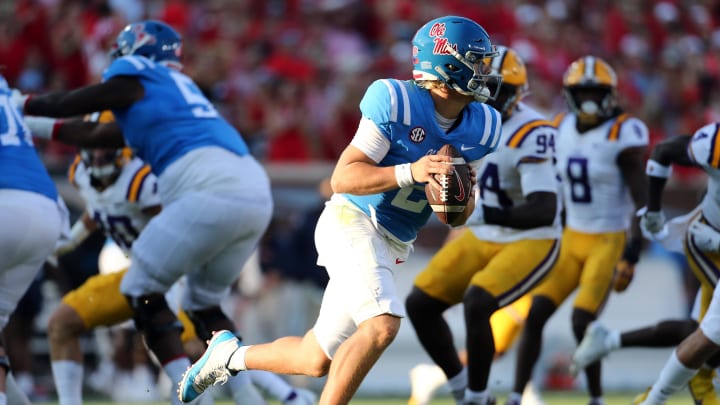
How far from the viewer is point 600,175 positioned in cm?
873

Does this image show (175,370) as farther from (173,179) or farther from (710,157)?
(710,157)

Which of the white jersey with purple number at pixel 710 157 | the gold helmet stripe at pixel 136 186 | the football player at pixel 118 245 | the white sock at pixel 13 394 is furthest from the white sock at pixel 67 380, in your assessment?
the white jersey with purple number at pixel 710 157

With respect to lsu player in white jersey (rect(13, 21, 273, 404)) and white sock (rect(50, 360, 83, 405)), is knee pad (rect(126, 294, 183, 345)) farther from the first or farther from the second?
white sock (rect(50, 360, 83, 405))

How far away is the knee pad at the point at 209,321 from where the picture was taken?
287 inches

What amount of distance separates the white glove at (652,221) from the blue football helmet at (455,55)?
2215 millimetres

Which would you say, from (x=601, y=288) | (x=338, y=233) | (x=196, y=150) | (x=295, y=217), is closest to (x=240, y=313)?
(x=295, y=217)

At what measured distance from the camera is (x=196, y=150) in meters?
6.94

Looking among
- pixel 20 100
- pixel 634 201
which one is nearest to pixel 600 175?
pixel 634 201

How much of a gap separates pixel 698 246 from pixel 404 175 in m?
2.60

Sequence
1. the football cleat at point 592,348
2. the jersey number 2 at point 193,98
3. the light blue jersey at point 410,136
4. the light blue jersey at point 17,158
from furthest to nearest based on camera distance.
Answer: the football cleat at point 592,348
the jersey number 2 at point 193,98
the light blue jersey at point 17,158
the light blue jersey at point 410,136

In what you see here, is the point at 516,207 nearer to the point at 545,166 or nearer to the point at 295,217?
the point at 545,166

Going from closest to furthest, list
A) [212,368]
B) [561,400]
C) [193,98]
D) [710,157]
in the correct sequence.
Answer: [212,368] → [710,157] → [193,98] → [561,400]

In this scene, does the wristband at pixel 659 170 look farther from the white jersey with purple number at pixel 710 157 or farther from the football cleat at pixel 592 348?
the football cleat at pixel 592 348

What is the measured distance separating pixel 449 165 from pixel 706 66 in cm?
1136
